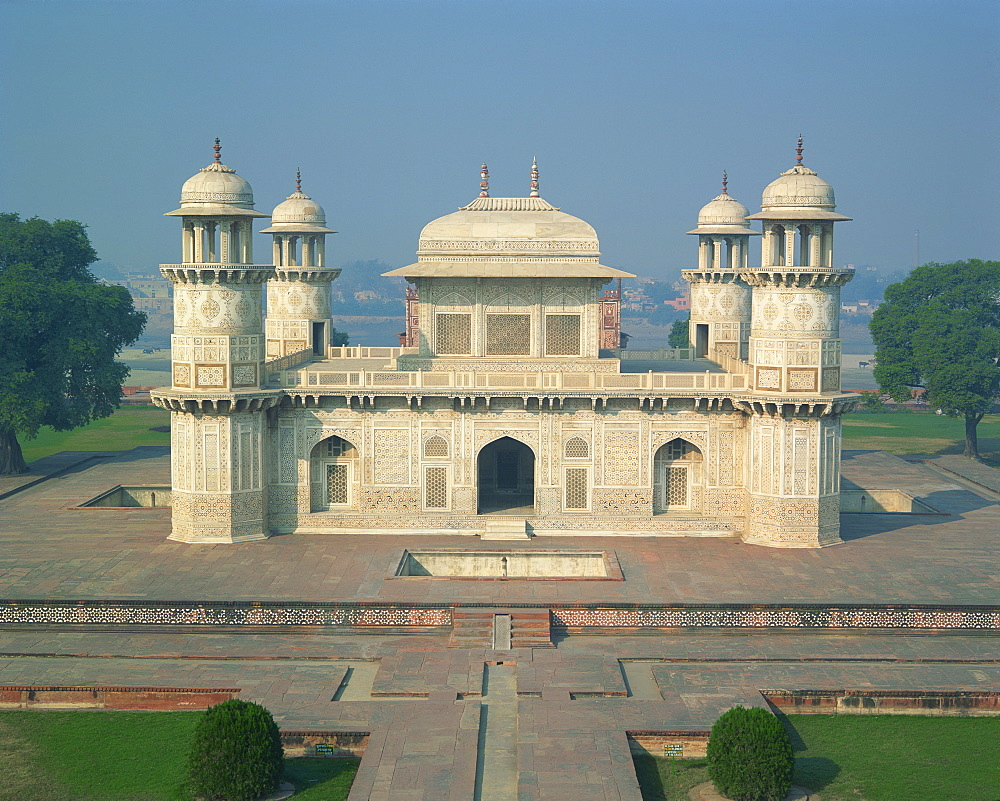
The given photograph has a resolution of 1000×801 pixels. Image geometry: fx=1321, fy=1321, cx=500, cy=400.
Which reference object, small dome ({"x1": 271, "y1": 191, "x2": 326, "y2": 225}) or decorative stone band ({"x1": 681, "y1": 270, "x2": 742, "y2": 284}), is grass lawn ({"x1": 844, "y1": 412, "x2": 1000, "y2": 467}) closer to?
decorative stone band ({"x1": 681, "y1": 270, "x2": 742, "y2": 284})

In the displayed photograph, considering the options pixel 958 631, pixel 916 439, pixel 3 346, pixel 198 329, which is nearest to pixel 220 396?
pixel 198 329

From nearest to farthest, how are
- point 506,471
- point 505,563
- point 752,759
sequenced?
point 752,759 → point 505,563 → point 506,471

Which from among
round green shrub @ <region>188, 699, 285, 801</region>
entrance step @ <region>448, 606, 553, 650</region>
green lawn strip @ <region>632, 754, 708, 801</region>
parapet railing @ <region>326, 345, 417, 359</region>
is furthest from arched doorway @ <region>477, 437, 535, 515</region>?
round green shrub @ <region>188, 699, 285, 801</region>

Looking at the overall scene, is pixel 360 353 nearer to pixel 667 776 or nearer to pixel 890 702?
pixel 890 702

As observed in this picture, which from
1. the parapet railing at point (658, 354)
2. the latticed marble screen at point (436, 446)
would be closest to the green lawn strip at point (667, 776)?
the latticed marble screen at point (436, 446)

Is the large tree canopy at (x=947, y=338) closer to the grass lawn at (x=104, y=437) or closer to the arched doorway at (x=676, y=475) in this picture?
the arched doorway at (x=676, y=475)

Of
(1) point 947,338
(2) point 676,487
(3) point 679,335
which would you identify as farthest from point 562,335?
(3) point 679,335

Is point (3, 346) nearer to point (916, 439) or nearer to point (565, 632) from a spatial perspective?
point (565, 632)
